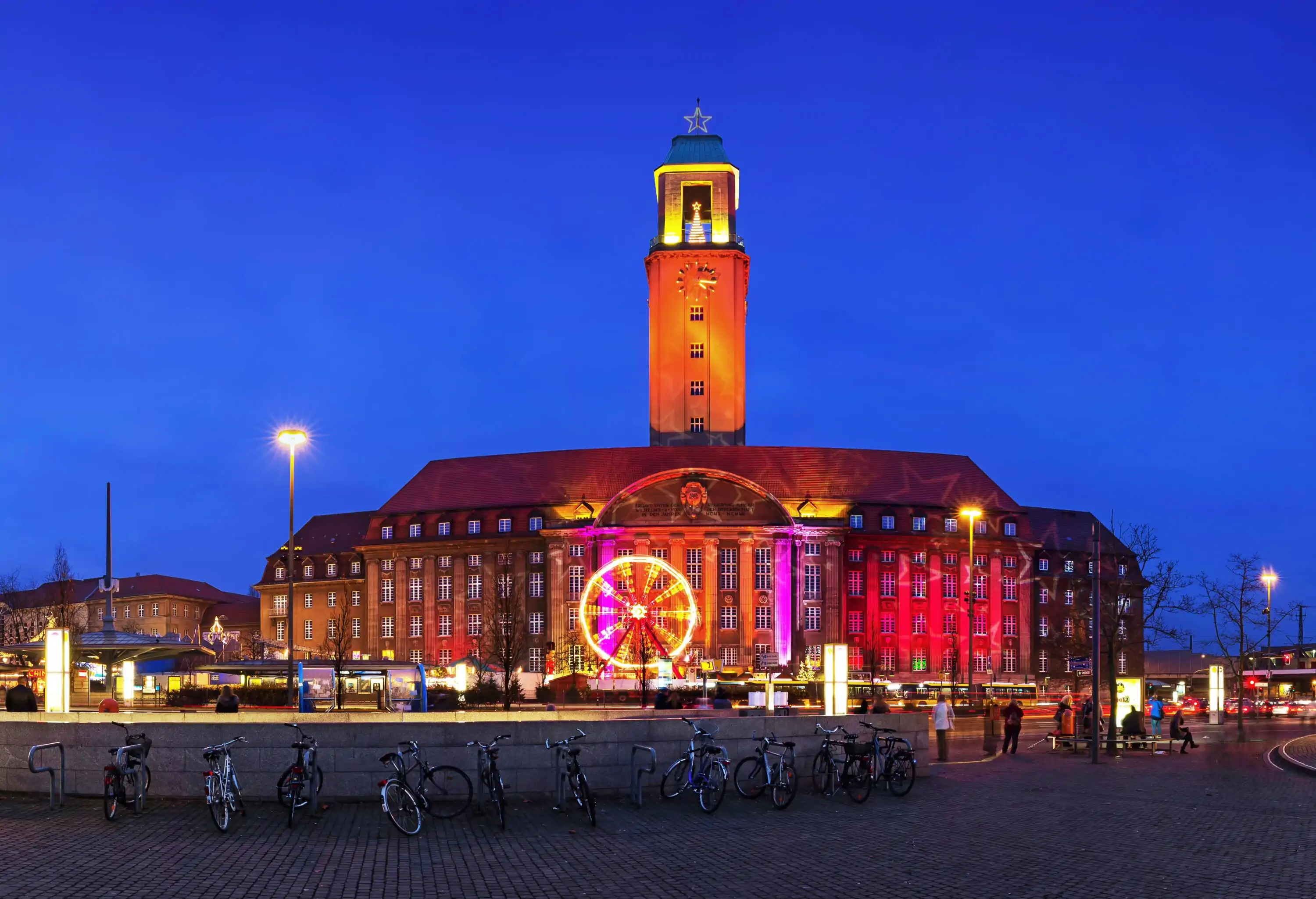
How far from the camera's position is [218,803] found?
18688mm

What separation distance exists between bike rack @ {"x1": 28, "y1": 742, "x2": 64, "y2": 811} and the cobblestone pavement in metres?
0.31

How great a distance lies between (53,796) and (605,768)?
26.7 feet

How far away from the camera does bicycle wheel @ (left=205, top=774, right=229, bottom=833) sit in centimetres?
1856

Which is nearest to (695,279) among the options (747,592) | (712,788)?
(747,592)

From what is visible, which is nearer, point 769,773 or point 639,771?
point 639,771

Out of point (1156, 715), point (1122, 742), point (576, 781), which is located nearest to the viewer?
point (576, 781)

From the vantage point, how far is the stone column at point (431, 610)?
4697 inches

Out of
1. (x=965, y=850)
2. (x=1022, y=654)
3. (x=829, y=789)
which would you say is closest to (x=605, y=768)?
(x=829, y=789)

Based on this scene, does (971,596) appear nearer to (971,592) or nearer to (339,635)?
(971,592)

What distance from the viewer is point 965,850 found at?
1766cm

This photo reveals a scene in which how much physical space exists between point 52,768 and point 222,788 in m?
3.81

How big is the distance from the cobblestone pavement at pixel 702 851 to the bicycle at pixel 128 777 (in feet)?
0.89

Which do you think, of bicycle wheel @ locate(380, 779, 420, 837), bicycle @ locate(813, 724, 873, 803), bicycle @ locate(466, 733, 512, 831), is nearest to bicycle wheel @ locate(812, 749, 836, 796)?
bicycle @ locate(813, 724, 873, 803)

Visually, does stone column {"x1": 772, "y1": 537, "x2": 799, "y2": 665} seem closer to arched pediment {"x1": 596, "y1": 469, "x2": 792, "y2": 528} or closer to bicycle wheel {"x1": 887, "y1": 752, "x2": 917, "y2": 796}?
arched pediment {"x1": 596, "y1": 469, "x2": 792, "y2": 528}
